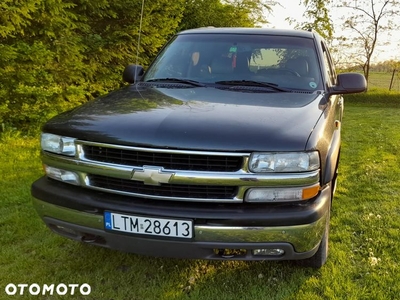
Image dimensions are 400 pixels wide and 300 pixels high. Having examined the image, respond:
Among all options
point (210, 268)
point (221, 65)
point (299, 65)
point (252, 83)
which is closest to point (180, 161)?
point (210, 268)

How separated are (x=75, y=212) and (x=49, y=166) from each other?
17.1 inches

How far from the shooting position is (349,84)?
10.9 ft

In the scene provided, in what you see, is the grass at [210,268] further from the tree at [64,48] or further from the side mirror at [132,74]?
the tree at [64,48]

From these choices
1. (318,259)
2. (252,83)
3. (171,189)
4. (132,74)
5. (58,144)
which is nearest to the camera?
(171,189)

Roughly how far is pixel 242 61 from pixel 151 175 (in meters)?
1.69

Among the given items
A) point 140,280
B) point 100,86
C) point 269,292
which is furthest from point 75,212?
point 100,86

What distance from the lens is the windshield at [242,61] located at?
3318 mm

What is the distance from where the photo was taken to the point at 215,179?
A: 7.19 ft

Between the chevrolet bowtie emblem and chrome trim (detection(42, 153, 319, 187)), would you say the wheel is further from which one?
the chevrolet bowtie emblem

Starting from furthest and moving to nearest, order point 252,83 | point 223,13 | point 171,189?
point 223,13 → point 252,83 → point 171,189

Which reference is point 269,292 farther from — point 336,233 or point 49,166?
point 49,166

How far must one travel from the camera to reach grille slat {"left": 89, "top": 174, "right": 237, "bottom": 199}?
2254mm

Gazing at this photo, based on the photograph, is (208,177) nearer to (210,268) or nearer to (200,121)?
(200,121)

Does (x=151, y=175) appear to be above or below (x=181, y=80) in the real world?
below
